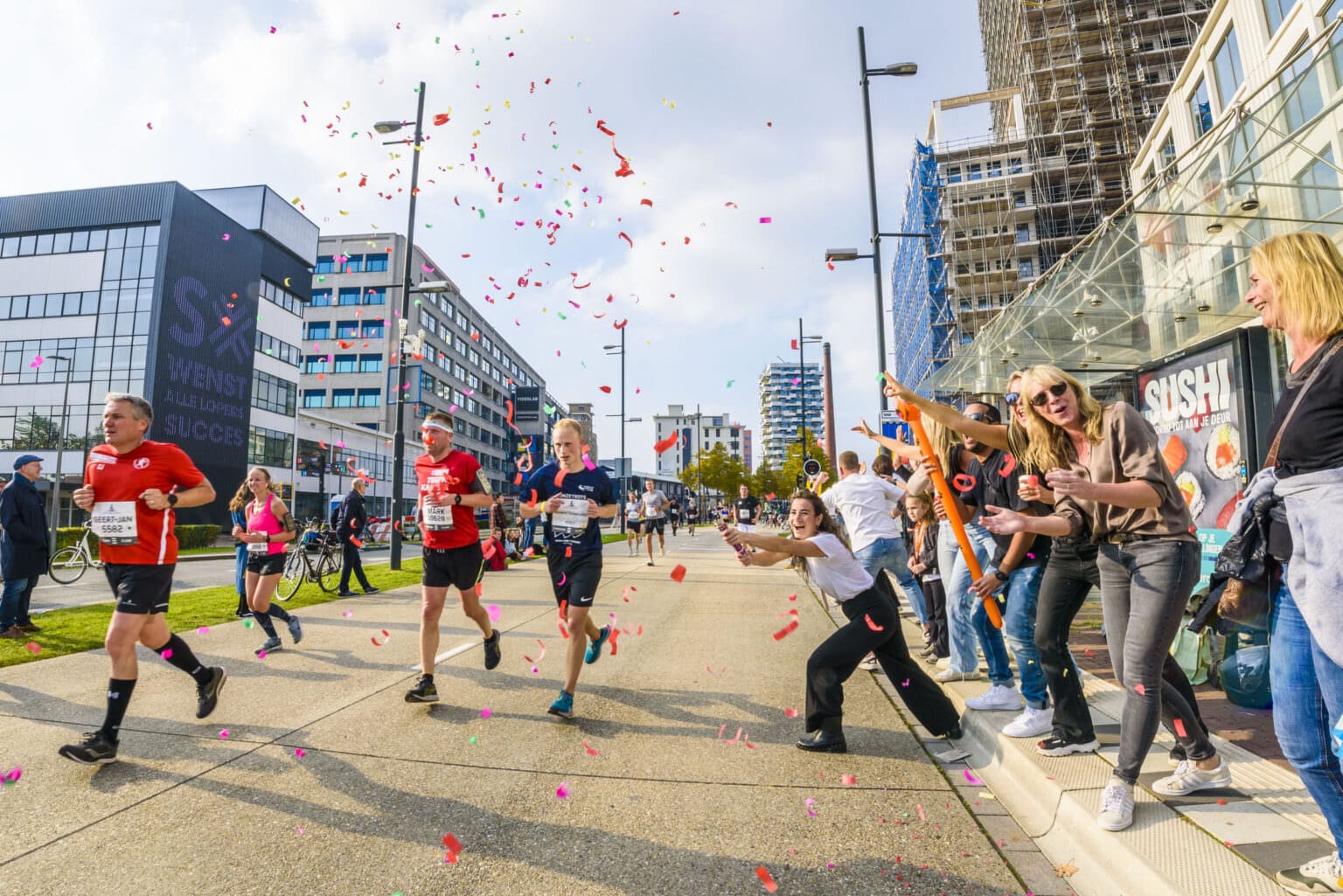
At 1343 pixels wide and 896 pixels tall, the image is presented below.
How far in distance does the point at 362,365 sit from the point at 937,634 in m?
68.5

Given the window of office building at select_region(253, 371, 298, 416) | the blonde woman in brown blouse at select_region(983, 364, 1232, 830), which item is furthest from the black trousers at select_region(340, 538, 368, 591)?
the window of office building at select_region(253, 371, 298, 416)

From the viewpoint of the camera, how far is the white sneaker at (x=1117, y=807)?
8.78 ft

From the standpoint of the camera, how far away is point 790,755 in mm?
3930

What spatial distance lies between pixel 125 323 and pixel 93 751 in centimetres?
4591

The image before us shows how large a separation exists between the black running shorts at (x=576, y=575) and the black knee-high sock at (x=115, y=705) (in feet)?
7.91

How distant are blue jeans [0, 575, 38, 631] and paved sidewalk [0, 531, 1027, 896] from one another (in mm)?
2070

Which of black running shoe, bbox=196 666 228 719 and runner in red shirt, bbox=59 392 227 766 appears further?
black running shoe, bbox=196 666 228 719

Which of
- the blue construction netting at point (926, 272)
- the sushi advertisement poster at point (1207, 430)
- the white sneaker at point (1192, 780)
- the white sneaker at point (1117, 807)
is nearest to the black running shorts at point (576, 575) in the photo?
the white sneaker at point (1117, 807)

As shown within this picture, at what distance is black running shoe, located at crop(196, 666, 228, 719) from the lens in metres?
4.41

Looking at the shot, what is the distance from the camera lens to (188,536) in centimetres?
2708

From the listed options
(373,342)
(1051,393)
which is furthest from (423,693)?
(373,342)

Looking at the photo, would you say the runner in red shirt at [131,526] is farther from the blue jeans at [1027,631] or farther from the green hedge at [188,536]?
the green hedge at [188,536]

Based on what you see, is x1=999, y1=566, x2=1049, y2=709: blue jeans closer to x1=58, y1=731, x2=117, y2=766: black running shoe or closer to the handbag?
the handbag

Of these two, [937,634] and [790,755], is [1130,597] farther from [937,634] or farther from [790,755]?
[937,634]
